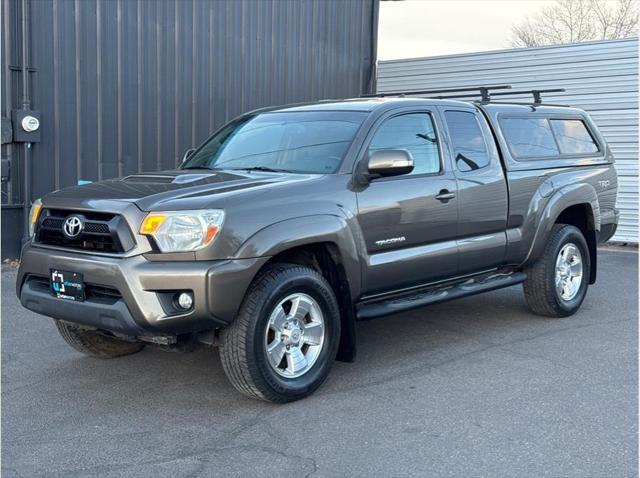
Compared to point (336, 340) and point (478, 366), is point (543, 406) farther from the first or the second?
point (336, 340)

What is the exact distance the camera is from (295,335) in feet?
15.5

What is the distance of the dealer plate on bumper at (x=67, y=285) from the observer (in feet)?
14.5

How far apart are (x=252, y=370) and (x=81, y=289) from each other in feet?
3.56

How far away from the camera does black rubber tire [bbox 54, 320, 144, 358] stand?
5344 millimetres

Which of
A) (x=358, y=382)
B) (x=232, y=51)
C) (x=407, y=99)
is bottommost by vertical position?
(x=358, y=382)

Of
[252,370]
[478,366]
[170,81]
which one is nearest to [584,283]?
[478,366]

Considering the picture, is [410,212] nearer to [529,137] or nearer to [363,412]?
[363,412]

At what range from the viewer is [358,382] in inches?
200

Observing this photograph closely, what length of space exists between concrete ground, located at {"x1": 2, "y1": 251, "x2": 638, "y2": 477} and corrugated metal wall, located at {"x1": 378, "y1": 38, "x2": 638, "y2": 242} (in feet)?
20.8

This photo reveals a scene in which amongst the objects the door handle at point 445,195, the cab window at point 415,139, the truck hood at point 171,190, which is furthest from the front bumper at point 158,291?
the door handle at point 445,195

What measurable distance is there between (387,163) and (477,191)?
129 cm

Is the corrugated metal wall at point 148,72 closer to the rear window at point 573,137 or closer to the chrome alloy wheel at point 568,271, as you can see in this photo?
the rear window at point 573,137

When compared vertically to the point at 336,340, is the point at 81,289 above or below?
above

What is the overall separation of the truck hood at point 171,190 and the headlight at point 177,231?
0.07 meters
